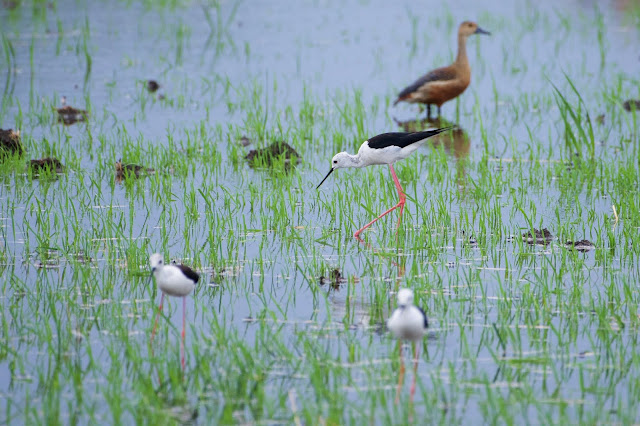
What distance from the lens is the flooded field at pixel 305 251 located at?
4.57m

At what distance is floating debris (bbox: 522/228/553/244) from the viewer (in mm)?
6953

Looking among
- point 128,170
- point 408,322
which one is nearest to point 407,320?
point 408,322

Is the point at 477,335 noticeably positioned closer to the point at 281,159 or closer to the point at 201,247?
the point at 201,247

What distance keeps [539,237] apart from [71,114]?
656 cm

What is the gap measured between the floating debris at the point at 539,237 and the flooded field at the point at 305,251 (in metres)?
0.04

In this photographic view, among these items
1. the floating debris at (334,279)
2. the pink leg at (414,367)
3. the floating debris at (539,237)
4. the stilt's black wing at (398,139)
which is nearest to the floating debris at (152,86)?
the stilt's black wing at (398,139)

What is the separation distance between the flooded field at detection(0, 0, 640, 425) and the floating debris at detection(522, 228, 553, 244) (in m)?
0.04

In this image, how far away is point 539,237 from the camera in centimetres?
708

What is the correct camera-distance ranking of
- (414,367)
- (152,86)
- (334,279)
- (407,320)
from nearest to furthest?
1. (407,320)
2. (414,367)
3. (334,279)
4. (152,86)

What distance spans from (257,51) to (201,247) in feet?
34.6

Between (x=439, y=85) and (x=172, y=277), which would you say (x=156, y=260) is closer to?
(x=172, y=277)

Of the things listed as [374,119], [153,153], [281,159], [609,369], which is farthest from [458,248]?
[374,119]

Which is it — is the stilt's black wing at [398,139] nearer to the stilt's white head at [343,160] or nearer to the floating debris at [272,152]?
the stilt's white head at [343,160]

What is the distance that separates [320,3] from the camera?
23.8 meters
